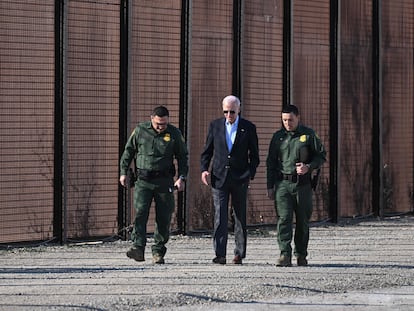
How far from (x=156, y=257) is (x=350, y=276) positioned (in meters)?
2.32

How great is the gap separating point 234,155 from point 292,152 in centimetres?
68

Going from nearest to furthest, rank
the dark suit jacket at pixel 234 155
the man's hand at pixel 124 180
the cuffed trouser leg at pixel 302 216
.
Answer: the cuffed trouser leg at pixel 302 216, the man's hand at pixel 124 180, the dark suit jacket at pixel 234 155

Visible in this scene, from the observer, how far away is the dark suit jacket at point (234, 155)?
15.9 meters

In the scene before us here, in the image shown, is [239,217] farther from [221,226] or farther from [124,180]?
[124,180]

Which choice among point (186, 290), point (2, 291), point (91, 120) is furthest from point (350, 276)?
point (91, 120)

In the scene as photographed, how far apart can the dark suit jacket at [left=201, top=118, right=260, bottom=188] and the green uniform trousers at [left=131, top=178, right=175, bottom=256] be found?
0.53 metres

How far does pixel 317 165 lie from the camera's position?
1574cm

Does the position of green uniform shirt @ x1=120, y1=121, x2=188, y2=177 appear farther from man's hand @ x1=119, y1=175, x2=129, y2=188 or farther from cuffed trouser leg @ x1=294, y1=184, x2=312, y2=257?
cuffed trouser leg @ x1=294, y1=184, x2=312, y2=257

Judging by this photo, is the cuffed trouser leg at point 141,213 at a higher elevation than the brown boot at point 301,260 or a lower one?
higher

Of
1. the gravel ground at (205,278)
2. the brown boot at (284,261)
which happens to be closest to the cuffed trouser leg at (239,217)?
the gravel ground at (205,278)

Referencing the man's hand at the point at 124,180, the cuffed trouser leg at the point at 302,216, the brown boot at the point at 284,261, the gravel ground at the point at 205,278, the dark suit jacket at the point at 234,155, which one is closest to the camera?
the gravel ground at the point at 205,278

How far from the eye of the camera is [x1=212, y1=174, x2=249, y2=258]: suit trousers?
15.8 meters

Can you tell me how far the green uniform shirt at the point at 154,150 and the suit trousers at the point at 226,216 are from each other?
51cm

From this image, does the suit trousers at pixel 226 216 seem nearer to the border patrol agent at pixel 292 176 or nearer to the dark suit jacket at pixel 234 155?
the dark suit jacket at pixel 234 155
